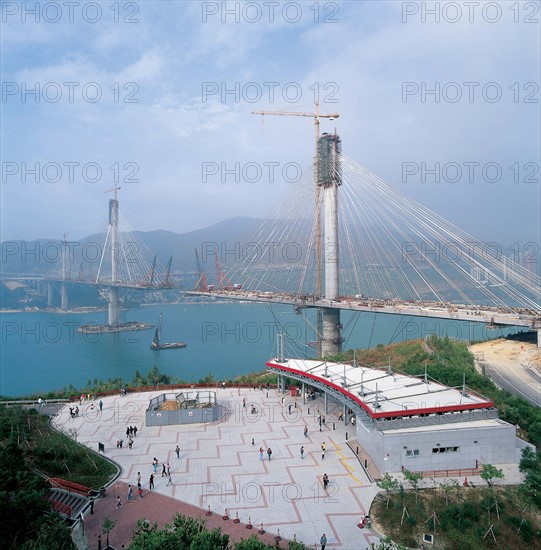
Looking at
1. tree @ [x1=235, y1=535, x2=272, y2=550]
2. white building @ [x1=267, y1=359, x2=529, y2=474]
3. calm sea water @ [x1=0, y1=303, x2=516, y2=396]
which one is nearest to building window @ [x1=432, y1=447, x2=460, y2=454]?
white building @ [x1=267, y1=359, x2=529, y2=474]

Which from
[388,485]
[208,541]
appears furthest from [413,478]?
[208,541]

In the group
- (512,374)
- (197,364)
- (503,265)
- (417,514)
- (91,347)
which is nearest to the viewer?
(417,514)

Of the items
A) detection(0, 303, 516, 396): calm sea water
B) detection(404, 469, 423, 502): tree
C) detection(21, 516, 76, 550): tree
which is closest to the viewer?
detection(21, 516, 76, 550): tree

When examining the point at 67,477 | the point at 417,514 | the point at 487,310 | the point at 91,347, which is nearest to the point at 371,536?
the point at 417,514

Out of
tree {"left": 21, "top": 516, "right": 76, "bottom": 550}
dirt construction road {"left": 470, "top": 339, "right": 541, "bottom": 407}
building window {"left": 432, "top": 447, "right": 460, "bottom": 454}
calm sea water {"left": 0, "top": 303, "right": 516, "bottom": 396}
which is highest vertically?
dirt construction road {"left": 470, "top": 339, "right": 541, "bottom": 407}

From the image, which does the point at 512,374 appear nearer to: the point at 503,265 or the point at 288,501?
the point at 503,265

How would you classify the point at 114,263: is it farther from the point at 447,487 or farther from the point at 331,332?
the point at 447,487

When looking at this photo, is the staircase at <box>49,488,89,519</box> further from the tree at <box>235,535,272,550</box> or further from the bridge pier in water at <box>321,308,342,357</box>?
the bridge pier in water at <box>321,308,342,357</box>
